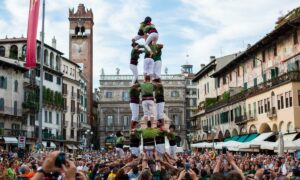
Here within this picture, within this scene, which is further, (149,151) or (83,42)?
(83,42)

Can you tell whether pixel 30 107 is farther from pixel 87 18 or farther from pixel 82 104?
pixel 87 18

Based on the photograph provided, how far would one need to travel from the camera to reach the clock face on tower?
92.4 m

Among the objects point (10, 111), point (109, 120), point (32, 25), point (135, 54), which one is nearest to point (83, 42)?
point (109, 120)

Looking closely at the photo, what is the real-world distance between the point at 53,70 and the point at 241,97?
30.0 m

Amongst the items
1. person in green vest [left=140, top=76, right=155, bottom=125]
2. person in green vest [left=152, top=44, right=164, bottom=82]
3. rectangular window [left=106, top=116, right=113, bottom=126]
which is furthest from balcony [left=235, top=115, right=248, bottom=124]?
rectangular window [left=106, top=116, right=113, bottom=126]

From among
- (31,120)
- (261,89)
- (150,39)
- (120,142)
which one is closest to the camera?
(150,39)

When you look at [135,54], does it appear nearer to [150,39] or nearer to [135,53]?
[135,53]

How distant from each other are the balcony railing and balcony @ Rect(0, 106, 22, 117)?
84.0 ft

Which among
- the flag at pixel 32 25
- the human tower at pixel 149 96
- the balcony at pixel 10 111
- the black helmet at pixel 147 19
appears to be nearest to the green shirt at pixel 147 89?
the human tower at pixel 149 96

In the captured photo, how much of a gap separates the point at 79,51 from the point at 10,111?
39.3 metres

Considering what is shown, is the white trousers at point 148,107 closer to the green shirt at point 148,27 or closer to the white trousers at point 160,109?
the white trousers at point 160,109

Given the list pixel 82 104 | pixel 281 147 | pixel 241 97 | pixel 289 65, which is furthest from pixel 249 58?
pixel 82 104

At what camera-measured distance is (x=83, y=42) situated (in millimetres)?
93375

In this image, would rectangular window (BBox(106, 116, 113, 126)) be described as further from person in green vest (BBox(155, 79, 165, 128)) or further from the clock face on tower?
person in green vest (BBox(155, 79, 165, 128))
